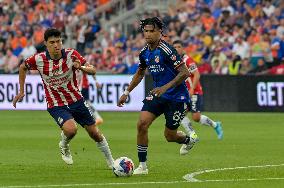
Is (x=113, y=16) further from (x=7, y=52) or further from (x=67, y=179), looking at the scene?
(x=67, y=179)

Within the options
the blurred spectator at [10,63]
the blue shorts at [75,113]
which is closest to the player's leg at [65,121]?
the blue shorts at [75,113]

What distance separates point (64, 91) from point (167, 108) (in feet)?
5.09

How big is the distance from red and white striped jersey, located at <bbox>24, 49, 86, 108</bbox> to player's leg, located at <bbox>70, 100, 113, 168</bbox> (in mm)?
130

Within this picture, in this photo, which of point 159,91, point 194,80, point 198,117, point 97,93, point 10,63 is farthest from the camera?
point 10,63

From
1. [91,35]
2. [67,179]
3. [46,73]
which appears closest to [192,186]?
[67,179]

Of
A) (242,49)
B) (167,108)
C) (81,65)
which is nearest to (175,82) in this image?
(167,108)

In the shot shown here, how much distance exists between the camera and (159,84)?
1445 centimetres

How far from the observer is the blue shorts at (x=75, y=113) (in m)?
14.7

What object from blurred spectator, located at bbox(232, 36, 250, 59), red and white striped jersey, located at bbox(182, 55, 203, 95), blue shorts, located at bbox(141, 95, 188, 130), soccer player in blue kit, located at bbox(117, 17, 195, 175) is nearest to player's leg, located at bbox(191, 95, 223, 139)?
red and white striped jersey, located at bbox(182, 55, 203, 95)

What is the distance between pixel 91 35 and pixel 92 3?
3021 mm

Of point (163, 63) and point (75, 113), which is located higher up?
point (163, 63)

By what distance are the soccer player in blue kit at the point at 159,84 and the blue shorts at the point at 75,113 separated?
621mm

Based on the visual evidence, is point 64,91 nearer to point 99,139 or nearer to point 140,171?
point 99,139

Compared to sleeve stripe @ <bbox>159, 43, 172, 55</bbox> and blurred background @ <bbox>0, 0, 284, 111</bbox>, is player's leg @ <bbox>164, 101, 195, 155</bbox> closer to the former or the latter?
sleeve stripe @ <bbox>159, 43, 172, 55</bbox>
